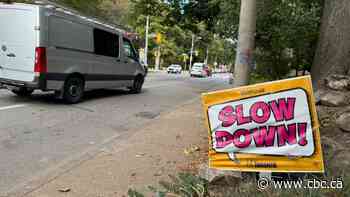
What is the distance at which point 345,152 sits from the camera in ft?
11.2

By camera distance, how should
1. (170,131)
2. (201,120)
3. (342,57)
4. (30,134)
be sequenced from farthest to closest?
(201,120) → (170,131) → (30,134) → (342,57)

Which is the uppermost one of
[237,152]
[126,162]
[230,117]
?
[230,117]

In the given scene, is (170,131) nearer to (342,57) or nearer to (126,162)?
(126,162)

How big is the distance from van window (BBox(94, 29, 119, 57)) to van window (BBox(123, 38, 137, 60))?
0.58 meters

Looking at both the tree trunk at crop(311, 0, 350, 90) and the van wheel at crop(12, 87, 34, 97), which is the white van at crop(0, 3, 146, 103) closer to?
the van wheel at crop(12, 87, 34, 97)

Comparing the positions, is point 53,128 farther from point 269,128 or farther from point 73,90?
point 269,128

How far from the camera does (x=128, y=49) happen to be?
38.2ft

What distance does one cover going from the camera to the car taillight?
776 cm

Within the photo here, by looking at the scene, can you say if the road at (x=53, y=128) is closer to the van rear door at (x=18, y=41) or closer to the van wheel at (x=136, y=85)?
the van rear door at (x=18, y=41)

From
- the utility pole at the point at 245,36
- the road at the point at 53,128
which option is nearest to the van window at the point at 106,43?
the road at the point at 53,128

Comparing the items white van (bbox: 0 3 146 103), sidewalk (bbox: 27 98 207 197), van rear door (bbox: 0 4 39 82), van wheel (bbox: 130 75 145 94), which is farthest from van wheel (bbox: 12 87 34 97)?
sidewalk (bbox: 27 98 207 197)

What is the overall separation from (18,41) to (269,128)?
7386 millimetres

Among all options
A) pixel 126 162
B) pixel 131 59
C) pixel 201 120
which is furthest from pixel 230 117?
pixel 131 59

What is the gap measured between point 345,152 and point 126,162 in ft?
9.28
